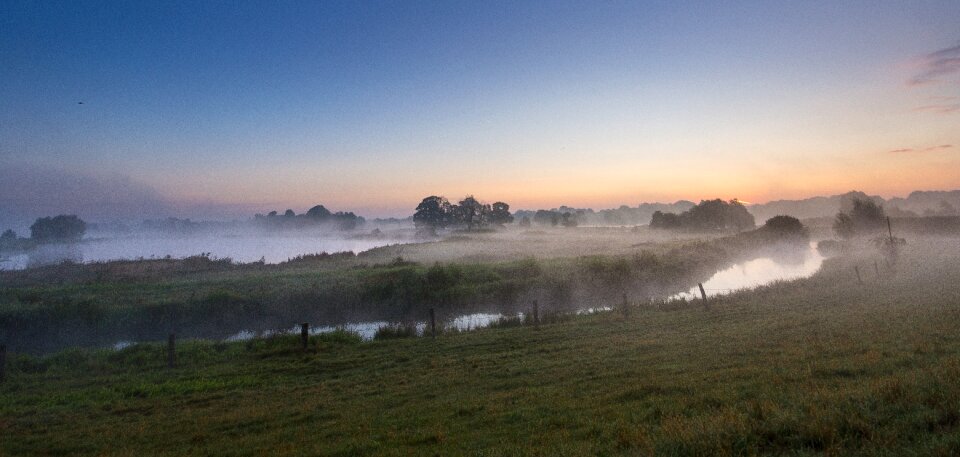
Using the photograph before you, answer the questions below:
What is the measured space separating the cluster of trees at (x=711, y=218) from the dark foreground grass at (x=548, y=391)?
124m

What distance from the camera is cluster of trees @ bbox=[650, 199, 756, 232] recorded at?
14138cm

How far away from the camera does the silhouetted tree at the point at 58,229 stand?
427 feet

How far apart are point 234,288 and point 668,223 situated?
142 meters

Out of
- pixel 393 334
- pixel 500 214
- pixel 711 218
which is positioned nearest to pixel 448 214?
pixel 500 214

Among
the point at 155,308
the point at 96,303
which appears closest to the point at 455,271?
the point at 155,308

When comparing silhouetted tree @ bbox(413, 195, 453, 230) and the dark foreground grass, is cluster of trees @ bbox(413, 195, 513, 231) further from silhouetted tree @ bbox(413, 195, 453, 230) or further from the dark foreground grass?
the dark foreground grass

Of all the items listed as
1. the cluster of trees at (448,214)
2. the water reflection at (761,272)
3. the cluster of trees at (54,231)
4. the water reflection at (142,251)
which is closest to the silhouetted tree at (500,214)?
the cluster of trees at (448,214)

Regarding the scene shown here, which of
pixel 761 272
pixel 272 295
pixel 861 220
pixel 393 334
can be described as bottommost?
pixel 761 272

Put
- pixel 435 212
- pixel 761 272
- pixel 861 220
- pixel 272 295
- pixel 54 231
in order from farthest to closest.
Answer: pixel 435 212 → pixel 54 231 → pixel 861 220 → pixel 761 272 → pixel 272 295

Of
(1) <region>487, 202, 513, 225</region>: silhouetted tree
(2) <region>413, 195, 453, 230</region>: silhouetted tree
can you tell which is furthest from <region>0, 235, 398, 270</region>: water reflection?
(1) <region>487, 202, 513, 225</region>: silhouetted tree

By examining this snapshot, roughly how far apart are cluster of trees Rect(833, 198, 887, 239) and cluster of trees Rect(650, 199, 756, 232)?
42.8 m

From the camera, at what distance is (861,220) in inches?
3802

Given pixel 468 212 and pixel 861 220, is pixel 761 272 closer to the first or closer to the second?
pixel 861 220

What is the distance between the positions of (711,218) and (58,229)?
208 meters
